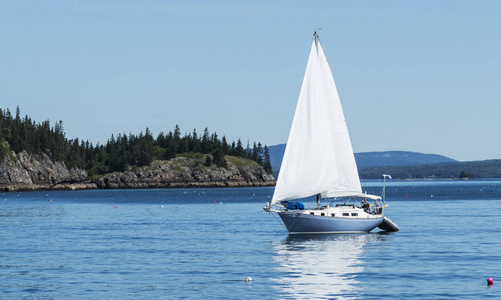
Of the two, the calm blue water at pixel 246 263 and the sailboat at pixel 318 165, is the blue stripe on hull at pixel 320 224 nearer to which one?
the sailboat at pixel 318 165

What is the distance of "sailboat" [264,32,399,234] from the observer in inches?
2527

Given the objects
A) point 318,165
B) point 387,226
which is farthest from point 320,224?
point 387,226

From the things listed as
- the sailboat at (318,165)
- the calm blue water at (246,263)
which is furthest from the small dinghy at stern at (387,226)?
the sailboat at (318,165)

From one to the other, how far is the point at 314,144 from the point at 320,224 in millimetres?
7241

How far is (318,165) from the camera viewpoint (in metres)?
65.1

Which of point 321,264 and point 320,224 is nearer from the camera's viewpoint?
point 321,264

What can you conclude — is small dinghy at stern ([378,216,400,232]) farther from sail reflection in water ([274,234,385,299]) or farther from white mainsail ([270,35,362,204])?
white mainsail ([270,35,362,204])

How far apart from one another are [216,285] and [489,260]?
19.8m

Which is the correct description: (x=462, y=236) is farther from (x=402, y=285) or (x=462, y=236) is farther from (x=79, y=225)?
(x=79, y=225)

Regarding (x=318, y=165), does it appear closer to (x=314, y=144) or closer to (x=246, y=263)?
(x=314, y=144)

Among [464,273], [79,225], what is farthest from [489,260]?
[79,225]

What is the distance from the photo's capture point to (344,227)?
65.0m

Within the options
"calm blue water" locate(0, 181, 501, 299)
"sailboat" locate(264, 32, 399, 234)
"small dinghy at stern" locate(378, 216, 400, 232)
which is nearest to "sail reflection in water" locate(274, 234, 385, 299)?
"calm blue water" locate(0, 181, 501, 299)

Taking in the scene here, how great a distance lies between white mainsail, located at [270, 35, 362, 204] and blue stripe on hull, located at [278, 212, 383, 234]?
205 cm
